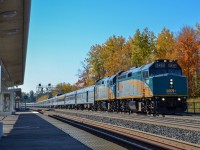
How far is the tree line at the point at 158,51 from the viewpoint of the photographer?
45.0 meters

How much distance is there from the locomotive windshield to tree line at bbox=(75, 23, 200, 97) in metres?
19.4

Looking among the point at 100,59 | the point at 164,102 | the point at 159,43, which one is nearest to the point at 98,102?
the point at 159,43

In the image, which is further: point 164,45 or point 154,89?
point 164,45

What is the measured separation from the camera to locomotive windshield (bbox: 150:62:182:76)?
25752 millimetres

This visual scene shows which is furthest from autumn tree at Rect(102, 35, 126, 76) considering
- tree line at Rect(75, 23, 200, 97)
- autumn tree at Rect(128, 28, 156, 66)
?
autumn tree at Rect(128, 28, 156, 66)

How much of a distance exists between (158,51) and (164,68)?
25613mm

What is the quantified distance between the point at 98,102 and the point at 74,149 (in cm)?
3309

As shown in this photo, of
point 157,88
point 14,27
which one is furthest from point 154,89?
point 14,27

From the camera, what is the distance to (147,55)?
1950 inches

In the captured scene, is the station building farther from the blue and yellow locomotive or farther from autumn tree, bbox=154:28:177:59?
autumn tree, bbox=154:28:177:59

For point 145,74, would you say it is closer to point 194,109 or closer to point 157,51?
point 194,109

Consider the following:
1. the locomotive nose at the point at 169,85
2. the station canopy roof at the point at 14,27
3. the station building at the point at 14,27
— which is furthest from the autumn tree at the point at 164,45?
the station canopy roof at the point at 14,27

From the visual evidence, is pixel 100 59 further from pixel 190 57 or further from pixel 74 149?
pixel 74 149

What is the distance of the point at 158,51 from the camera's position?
51.2m
